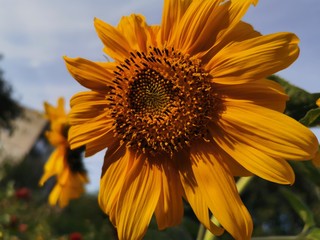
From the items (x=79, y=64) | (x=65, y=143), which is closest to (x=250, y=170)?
(x=79, y=64)

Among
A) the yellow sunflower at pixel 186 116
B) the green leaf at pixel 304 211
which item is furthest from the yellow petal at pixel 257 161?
the green leaf at pixel 304 211

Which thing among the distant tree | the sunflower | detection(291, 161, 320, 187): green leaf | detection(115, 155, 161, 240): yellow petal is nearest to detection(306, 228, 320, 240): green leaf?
detection(291, 161, 320, 187): green leaf

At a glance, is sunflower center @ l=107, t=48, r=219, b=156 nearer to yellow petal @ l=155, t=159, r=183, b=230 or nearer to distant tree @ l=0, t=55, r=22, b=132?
yellow petal @ l=155, t=159, r=183, b=230

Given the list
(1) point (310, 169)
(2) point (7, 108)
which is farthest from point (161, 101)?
(2) point (7, 108)

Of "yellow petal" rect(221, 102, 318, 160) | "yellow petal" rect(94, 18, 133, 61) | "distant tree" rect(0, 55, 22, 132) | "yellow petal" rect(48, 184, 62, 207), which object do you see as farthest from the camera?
"distant tree" rect(0, 55, 22, 132)

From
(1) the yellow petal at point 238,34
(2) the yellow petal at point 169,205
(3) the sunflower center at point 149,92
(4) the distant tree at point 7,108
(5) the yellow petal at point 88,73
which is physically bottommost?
(4) the distant tree at point 7,108

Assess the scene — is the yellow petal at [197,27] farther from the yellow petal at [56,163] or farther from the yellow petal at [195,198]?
the yellow petal at [56,163]
